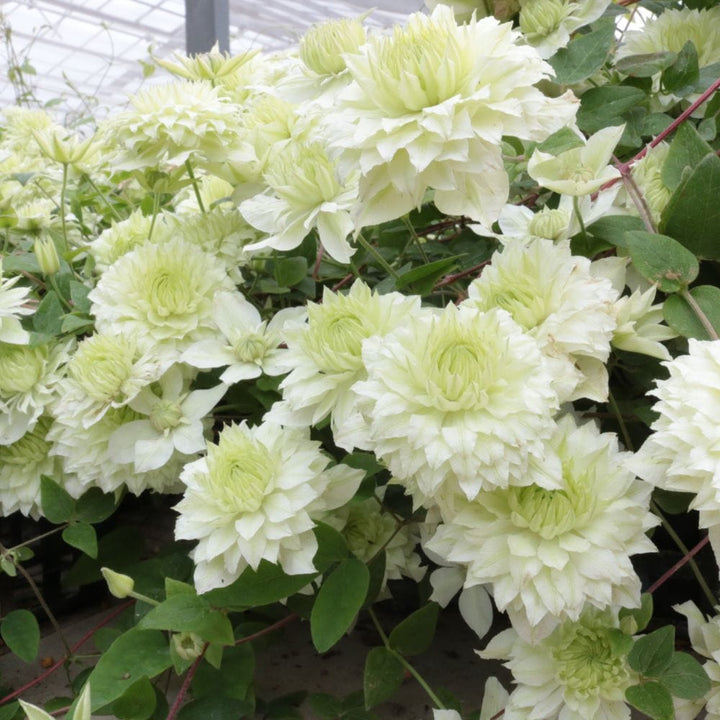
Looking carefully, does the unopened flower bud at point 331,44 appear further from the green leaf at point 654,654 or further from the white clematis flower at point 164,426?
the green leaf at point 654,654

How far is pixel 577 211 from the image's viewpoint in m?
0.42

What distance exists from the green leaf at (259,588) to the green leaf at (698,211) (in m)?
0.27

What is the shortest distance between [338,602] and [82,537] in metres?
0.19

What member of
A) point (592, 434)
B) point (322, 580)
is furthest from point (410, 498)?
point (592, 434)

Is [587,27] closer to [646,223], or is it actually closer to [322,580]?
[646,223]

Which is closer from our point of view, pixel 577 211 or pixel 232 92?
pixel 577 211

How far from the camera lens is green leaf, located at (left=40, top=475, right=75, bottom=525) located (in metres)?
0.51

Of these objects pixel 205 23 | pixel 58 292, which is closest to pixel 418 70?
pixel 58 292

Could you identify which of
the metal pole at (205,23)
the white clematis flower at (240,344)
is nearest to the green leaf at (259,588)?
the white clematis flower at (240,344)

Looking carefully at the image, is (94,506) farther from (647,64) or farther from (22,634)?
(647,64)

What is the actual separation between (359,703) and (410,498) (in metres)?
0.14

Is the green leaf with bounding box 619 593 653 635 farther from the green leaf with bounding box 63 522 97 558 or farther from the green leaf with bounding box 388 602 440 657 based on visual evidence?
the green leaf with bounding box 63 522 97 558

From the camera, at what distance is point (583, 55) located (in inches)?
20.5

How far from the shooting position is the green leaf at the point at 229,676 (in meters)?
0.49
